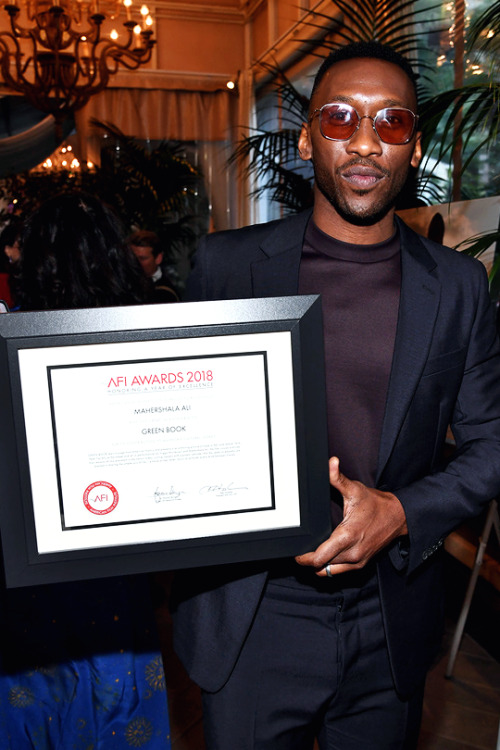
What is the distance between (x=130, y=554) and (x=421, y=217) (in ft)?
8.86

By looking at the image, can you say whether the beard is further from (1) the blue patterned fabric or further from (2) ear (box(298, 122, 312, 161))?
(1) the blue patterned fabric

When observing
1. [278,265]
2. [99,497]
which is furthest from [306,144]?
[99,497]

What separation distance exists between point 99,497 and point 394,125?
864 millimetres

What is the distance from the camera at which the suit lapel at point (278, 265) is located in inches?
57.4

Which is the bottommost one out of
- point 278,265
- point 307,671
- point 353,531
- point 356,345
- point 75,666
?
point 75,666

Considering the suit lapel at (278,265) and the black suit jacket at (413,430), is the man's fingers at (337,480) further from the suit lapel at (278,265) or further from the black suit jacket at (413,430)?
the suit lapel at (278,265)

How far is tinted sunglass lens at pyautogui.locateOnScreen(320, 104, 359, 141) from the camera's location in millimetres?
1394

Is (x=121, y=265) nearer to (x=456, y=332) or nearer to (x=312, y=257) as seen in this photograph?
(x=312, y=257)

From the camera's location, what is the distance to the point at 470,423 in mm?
1498

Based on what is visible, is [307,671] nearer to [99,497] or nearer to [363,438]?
[363,438]

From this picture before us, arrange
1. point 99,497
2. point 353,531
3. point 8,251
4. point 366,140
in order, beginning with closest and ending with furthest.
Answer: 1. point 99,497
2. point 353,531
3. point 366,140
4. point 8,251

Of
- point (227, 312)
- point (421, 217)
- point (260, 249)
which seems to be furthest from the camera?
point (421, 217)

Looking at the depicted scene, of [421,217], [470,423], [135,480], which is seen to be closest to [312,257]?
[470,423]

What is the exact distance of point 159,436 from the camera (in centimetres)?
110
